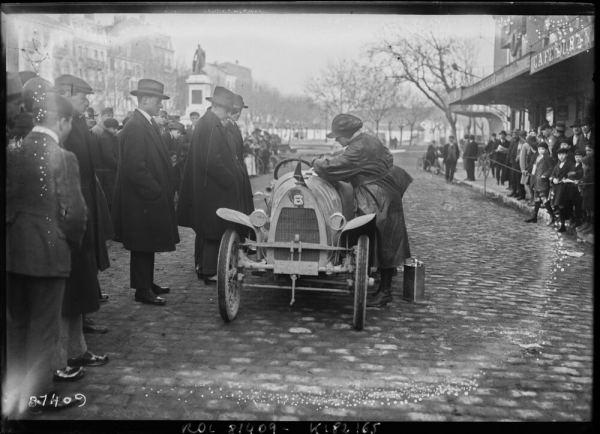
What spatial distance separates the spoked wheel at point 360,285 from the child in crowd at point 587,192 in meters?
4.29

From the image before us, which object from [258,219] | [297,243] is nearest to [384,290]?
[297,243]

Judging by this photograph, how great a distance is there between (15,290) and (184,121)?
309 inches

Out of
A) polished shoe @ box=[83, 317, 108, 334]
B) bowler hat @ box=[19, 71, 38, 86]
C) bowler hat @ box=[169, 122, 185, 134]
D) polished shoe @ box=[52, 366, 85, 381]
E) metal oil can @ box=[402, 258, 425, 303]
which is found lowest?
polished shoe @ box=[52, 366, 85, 381]

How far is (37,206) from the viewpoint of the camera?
394 centimetres

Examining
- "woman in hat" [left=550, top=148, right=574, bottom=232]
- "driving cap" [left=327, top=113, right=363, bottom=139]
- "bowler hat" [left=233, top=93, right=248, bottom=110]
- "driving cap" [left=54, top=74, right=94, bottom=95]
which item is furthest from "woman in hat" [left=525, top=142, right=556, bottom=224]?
"driving cap" [left=54, top=74, right=94, bottom=95]

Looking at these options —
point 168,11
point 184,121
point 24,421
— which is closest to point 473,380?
point 24,421

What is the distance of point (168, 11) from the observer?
4250 millimetres

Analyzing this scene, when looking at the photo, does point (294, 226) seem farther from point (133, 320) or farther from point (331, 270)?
point (133, 320)

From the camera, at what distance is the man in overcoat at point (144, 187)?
6.02m

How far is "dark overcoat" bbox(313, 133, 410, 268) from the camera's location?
6305mm

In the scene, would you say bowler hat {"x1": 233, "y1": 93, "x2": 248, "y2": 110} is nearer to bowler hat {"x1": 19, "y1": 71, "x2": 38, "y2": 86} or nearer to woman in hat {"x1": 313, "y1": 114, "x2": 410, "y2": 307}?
woman in hat {"x1": 313, "y1": 114, "x2": 410, "y2": 307}

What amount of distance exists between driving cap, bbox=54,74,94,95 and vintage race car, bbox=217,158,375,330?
1.76 m

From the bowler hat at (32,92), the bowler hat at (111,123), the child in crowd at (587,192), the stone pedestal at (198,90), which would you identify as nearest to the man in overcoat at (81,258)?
the bowler hat at (32,92)

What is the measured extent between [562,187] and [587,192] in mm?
1416
